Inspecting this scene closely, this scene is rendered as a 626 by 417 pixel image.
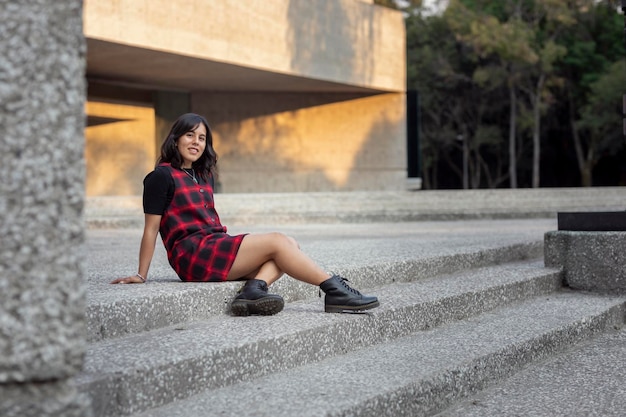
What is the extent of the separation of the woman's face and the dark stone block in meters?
3.44

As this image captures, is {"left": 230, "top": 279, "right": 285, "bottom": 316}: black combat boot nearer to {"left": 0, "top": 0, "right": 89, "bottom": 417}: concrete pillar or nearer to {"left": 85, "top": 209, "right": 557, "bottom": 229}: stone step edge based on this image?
{"left": 0, "top": 0, "right": 89, "bottom": 417}: concrete pillar

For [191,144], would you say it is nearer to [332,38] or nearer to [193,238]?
[193,238]

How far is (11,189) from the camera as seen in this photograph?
86.3 inches

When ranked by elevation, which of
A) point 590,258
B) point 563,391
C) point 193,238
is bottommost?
point 563,391

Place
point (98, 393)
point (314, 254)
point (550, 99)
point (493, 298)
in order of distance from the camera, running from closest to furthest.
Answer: point (98, 393)
point (493, 298)
point (314, 254)
point (550, 99)

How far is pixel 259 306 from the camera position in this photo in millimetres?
4598

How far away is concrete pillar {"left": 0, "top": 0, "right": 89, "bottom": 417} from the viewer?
2195 mm

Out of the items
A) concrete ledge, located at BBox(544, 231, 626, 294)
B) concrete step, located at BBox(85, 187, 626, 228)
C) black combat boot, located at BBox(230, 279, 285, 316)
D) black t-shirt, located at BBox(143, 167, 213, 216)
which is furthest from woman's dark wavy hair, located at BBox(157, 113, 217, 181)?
concrete step, located at BBox(85, 187, 626, 228)

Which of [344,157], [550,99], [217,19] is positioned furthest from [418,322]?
[550,99]

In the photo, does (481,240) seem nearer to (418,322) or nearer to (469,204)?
(418,322)

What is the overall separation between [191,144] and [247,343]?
1.60 meters

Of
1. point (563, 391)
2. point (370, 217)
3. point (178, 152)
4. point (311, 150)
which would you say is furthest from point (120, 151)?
point (563, 391)

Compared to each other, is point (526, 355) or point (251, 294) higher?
point (251, 294)

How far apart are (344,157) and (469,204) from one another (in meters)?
13.1
